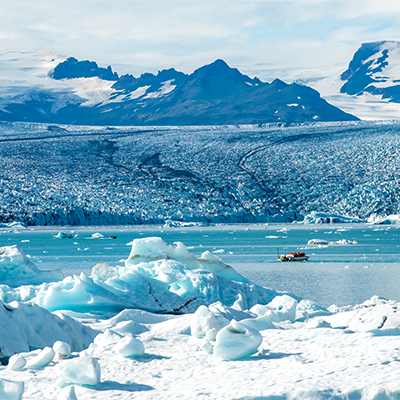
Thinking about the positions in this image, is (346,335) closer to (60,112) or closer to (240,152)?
(240,152)

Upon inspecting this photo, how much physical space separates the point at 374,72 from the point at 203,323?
180 m

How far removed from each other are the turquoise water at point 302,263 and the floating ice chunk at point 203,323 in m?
6.76

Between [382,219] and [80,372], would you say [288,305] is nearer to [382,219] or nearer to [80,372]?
[80,372]

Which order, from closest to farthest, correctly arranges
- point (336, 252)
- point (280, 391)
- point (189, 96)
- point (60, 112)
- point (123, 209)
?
point (280, 391)
point (336, 252)
point (123, 209)
point (60, 112)
point (189, 96)

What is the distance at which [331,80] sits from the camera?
558 feet

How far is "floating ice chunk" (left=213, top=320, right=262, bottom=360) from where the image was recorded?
12.1 ft

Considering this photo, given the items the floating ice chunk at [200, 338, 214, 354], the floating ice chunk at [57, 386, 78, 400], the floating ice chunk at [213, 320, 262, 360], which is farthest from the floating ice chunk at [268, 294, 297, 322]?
the floating ice chunk at [57, 386, 78, 400]

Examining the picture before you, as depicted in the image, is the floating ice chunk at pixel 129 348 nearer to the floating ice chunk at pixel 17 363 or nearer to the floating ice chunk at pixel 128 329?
the floating ice chunk at pixel 17 363

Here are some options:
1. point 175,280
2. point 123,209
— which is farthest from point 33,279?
point 123,209

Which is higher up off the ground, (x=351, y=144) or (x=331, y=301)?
(x=351, y=144)

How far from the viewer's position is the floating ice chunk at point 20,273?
9.38 m

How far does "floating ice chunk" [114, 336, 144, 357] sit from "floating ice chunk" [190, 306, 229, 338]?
699 mm

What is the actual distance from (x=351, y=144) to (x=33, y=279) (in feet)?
136

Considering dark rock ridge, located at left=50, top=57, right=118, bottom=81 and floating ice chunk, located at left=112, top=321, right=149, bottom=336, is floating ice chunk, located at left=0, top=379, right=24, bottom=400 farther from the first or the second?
dark rock ridge, located at left=50, top=57, right=118, bottom=81
